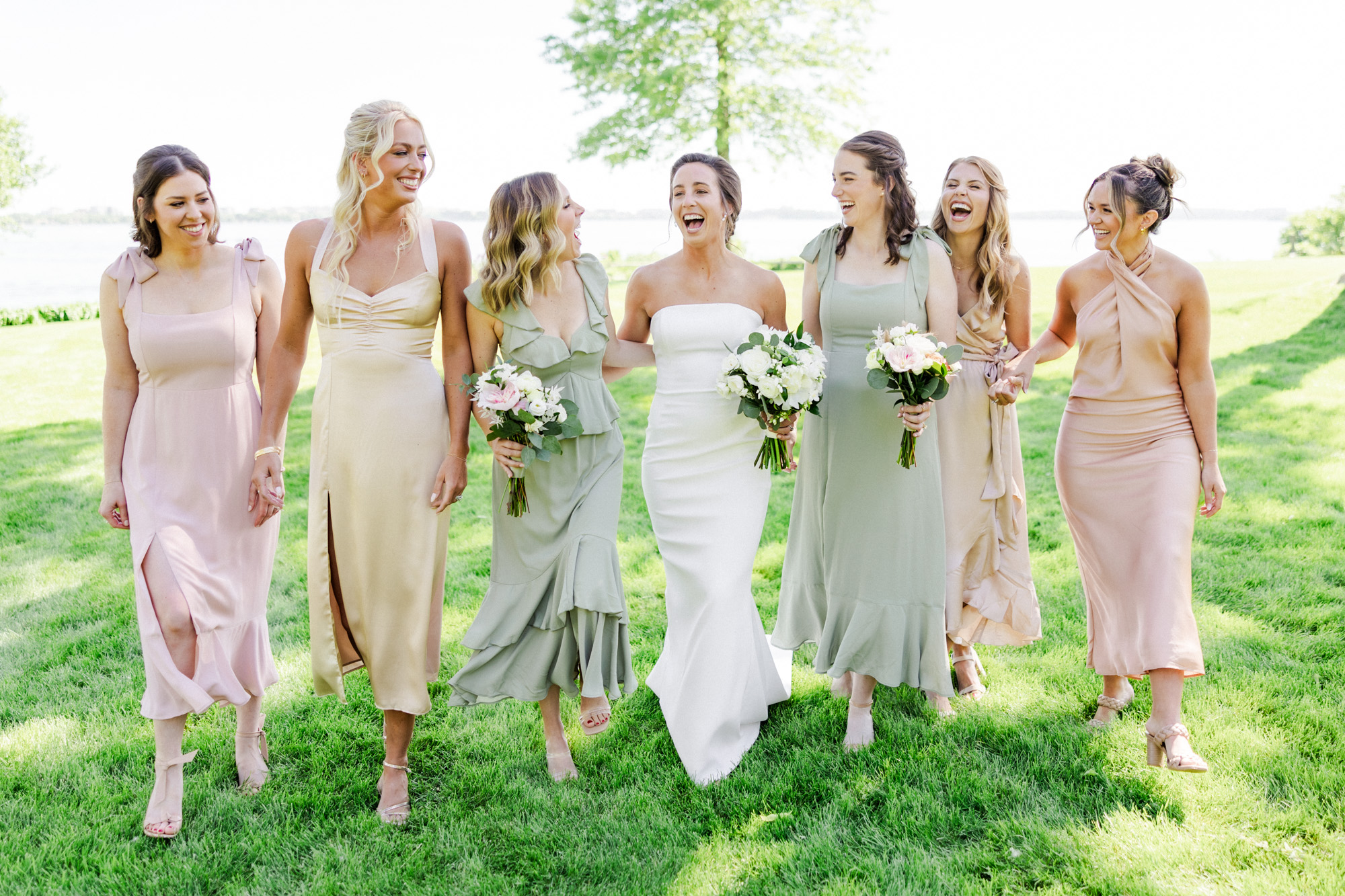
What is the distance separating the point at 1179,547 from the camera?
407 cm

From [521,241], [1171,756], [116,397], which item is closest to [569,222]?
[521,241]

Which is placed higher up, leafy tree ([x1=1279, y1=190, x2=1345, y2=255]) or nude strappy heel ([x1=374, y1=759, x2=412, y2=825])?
leafy tree ([x1=1279, y1=190, x2=1345, y2=255])

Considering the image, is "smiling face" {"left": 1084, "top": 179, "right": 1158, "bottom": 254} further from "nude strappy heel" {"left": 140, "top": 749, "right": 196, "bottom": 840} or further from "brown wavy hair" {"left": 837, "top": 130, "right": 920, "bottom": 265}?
"nude strappy heel" {"left": 140, "top": 749, "right": 196, "bottom": 840}

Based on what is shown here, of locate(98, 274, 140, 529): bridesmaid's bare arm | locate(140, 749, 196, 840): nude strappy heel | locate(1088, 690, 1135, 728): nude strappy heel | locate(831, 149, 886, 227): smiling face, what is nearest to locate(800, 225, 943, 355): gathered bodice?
locate(831, 149, 886, 227): smiling face

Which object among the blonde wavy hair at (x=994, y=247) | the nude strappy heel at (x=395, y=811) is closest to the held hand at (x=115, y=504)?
the nude strappy heel at (x=395, y=811)

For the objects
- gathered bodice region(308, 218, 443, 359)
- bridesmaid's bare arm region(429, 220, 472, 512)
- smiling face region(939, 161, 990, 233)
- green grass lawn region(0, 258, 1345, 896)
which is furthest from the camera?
smiling face region(939, 161, 990, 233)

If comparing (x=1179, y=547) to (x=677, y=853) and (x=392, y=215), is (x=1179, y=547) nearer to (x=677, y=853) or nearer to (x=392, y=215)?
(x=677, y=853)

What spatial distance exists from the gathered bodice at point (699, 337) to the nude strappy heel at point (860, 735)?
1641 mm

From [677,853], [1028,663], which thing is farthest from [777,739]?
[1028,663]

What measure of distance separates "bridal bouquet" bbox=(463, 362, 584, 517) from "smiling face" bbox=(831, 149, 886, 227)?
5.57 feet

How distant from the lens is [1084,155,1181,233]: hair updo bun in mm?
4039

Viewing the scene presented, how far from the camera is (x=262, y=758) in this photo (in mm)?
4281

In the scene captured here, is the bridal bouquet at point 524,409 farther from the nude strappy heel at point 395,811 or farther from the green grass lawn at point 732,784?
the green grass lawn at point 732,784

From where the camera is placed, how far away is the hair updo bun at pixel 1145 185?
13.3 ft
